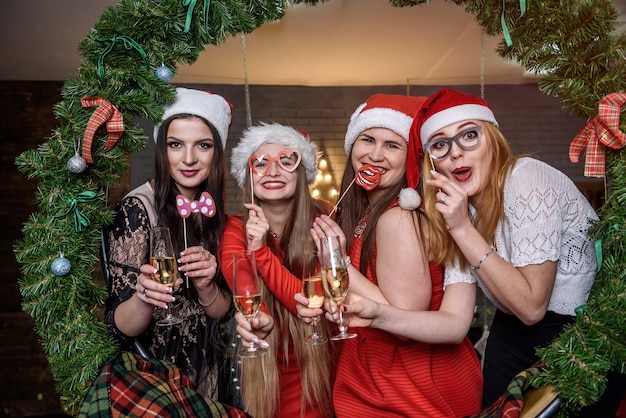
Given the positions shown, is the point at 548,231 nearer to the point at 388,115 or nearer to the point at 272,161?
the point at 388,115

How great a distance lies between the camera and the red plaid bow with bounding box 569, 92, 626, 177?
168cm

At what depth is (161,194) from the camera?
2092 millimetres

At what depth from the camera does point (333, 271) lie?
164 cm

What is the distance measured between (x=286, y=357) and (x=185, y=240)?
0.61 meters

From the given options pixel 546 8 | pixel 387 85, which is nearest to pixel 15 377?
pixel 387 85

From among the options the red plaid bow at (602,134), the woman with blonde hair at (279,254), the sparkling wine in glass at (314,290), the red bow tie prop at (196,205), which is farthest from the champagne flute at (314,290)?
the red plaid bow at (602,134)

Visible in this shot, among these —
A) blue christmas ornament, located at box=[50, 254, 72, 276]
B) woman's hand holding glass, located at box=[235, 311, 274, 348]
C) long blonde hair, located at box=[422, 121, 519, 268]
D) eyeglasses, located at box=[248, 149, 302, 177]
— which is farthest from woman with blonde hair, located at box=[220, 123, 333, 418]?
blue christmas ornament, located at box=[50, 254, 72, 276]

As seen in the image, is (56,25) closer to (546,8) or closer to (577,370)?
(546,8)

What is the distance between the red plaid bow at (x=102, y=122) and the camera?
6.02ft

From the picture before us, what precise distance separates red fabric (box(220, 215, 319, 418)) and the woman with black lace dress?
61mm

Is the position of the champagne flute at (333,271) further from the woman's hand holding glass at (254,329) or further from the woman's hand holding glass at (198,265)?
the woman's hand holding glass at (198,265)

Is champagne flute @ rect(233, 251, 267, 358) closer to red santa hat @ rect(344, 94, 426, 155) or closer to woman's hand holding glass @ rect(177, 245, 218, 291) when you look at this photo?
woman's hand holding glass @ rect(177, 245, 218, 291)

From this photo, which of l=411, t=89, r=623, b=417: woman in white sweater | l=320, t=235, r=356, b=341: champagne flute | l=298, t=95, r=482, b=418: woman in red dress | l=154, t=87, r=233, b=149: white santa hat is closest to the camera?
l=320, t=235, r=356, b=341: champagne flute

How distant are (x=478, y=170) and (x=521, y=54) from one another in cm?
44
